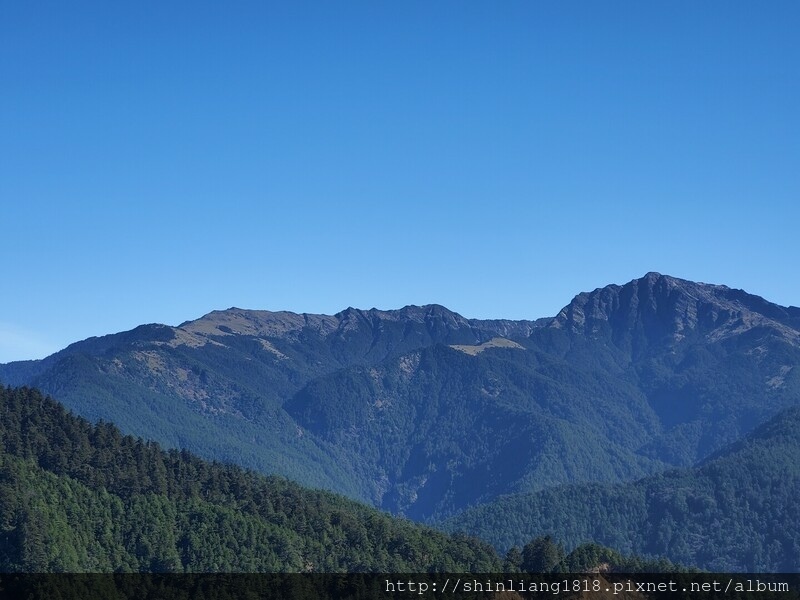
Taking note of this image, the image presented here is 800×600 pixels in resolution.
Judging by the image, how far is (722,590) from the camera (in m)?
158

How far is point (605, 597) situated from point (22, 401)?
10035 centimetres

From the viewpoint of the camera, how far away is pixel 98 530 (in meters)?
166

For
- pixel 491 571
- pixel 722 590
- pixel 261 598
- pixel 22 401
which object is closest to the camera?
pixel 261 598

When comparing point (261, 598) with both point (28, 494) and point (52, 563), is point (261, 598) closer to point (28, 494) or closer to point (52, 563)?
point (52, 563)

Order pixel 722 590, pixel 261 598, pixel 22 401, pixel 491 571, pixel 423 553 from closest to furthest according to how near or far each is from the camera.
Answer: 1. pixel 261 598
2. pixel 722 590
3. pixel 491 571
4. pixel 423 553
5. pixel 22 401

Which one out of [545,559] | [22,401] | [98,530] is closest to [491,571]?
[545,559]

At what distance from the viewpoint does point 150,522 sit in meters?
170

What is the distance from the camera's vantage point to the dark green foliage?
15738cm

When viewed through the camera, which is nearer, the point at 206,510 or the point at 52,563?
the point at 52,563

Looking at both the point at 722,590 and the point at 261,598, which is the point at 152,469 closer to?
the point at 261,598

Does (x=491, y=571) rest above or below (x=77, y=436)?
below

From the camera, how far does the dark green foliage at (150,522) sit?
157 m

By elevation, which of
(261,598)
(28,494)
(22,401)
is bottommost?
(261,598)

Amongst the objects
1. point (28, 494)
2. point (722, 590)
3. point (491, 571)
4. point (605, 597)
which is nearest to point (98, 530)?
point (28, 494)
